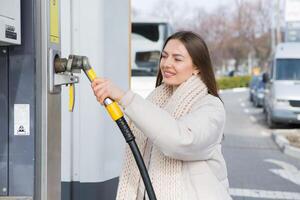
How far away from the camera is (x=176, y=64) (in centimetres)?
211

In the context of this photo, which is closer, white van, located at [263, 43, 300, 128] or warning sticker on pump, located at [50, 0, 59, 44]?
warning sticker on pump, located at [50, 0, 59, 44]

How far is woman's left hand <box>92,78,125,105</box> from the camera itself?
1.85 m

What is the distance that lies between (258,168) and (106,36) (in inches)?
245

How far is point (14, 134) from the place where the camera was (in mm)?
2012

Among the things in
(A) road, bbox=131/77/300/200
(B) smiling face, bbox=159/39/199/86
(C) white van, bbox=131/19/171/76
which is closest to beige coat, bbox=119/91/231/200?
(B) smiling face, bbox=159/39/199/86

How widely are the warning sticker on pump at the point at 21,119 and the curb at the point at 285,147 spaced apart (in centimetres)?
856

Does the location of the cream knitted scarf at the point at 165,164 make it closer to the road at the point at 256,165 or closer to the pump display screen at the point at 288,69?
the road at the point at 256,165

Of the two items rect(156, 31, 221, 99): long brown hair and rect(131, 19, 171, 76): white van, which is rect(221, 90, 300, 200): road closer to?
rect(131, 19, 171, 76): white van

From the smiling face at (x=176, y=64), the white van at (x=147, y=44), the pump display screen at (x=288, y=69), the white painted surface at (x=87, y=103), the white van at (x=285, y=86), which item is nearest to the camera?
the smiling face at (x=176, y=64)

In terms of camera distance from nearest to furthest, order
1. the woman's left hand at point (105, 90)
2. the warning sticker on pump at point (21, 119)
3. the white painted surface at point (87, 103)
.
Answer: the woman's left hand at point (105, 90)
the warning sticker on pump at point (21, 119)
the white painted surface at point (87, 103)

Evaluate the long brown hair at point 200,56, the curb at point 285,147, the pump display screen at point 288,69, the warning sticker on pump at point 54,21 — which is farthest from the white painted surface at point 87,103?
the pump display screen at point 288,69

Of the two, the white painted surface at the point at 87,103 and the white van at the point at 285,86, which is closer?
the white painted surface at the point at 87,103

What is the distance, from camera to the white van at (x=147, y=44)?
35.5 feet

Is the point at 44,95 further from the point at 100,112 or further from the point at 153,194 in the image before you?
the point at 100,112
